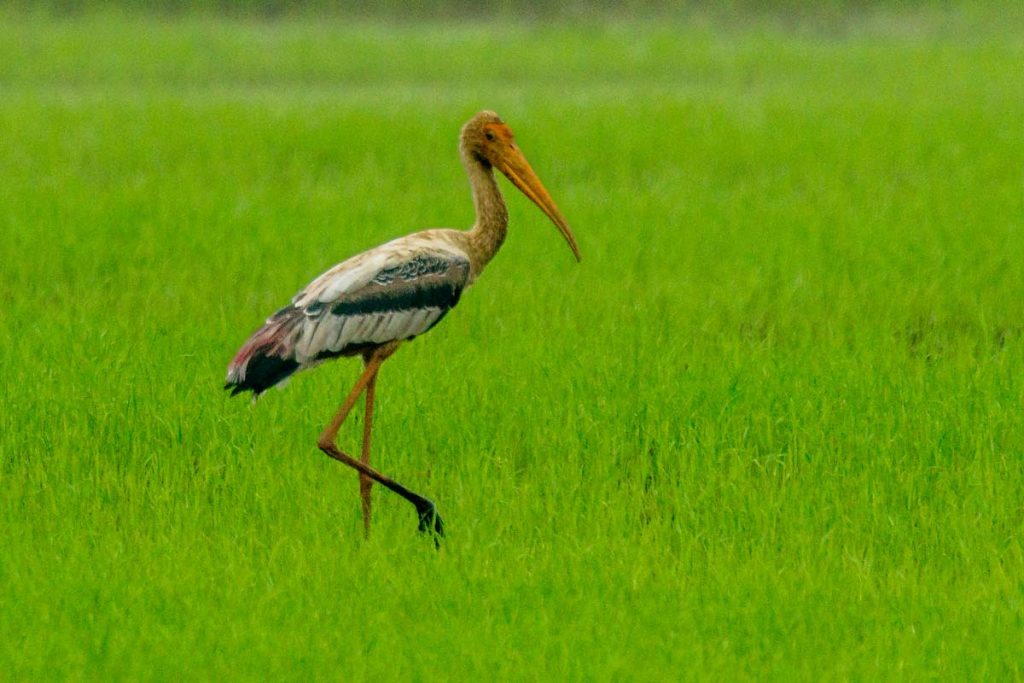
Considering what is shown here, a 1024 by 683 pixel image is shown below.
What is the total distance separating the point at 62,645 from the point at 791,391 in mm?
3189

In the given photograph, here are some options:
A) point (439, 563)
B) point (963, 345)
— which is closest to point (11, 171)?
point (963, 345)

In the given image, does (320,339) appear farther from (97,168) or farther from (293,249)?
(97,168)

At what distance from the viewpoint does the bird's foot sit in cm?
494

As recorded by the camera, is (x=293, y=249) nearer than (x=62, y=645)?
No

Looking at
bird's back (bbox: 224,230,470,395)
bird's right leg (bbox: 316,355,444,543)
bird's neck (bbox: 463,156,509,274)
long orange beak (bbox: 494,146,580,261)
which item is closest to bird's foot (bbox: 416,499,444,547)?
bird's right leg (bbox: 316,355,444,543)

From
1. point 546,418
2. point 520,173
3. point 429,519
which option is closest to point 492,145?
point 520,173

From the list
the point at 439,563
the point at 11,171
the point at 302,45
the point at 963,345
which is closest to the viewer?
the point at 439,563

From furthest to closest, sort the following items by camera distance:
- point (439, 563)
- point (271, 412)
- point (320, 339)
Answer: point (271, 412)
point (320, 339)
point (439, 563)

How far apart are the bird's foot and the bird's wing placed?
0.53 m

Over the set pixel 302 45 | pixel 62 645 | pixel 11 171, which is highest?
pixel 302 45

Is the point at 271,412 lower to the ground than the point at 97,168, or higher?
lower

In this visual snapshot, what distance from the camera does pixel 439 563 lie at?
468cm

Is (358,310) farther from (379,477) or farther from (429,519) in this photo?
(429,519)

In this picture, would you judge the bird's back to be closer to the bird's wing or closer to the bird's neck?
the bird's wing
